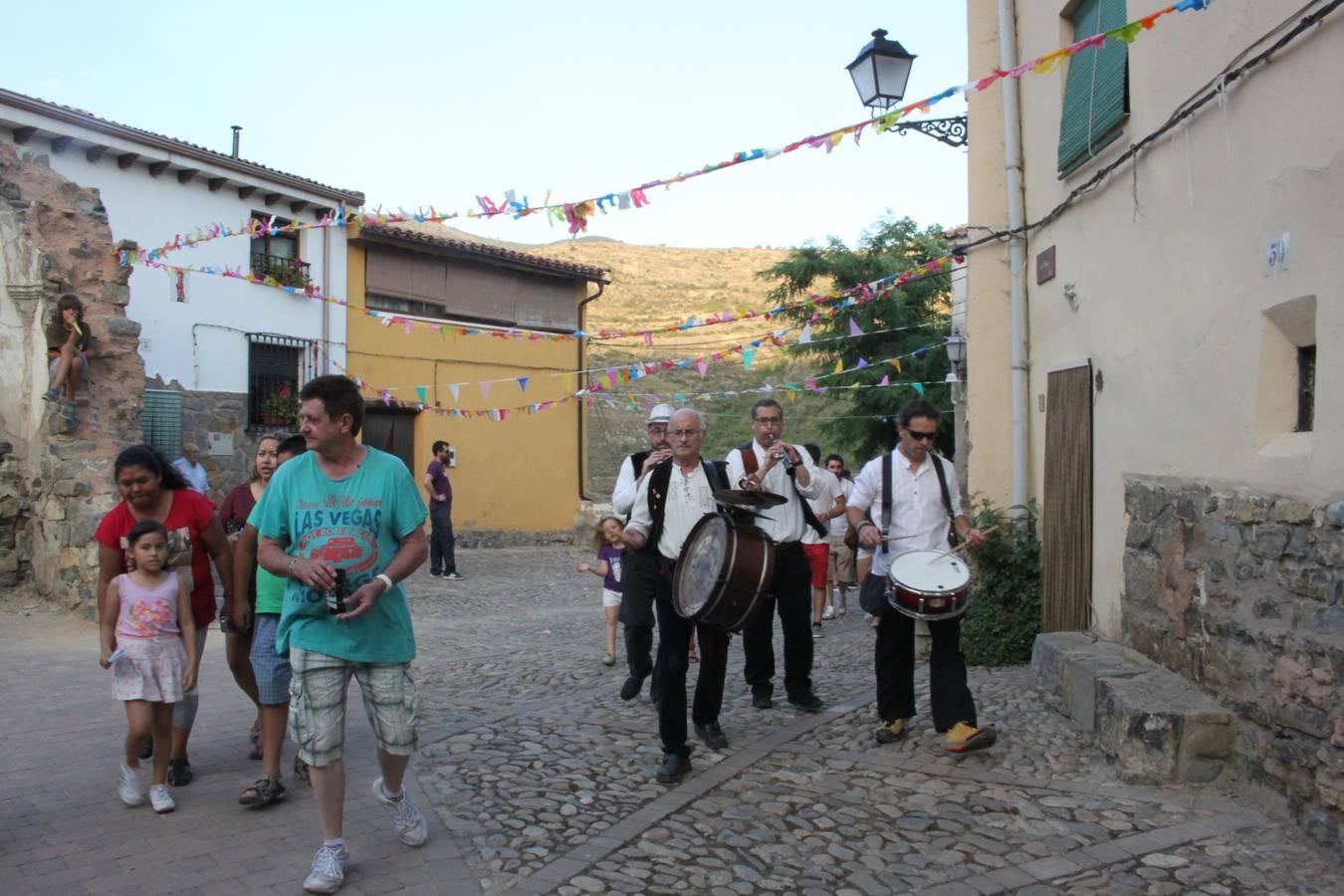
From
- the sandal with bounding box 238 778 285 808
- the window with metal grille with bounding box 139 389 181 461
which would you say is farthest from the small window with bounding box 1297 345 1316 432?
the window with metal grille with bounding box 139 389 181 461

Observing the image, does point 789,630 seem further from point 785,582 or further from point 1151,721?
point 1151,721

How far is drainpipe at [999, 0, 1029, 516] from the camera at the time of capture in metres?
8.71

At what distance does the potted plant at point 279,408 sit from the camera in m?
18.9

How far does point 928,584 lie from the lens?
535 centimetres

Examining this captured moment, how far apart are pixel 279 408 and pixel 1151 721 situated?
16.9 metres

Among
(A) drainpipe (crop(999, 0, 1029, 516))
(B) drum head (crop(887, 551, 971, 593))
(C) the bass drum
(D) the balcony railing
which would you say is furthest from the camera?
(D) the balcony railing

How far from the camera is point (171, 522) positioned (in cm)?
507

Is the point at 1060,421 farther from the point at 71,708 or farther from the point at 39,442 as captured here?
the point at 39,442

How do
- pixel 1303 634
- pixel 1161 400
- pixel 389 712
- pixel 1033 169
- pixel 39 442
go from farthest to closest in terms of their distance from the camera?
1. pixel 39 442
2. pixel 1033 169
3. pixel 1161 400
4. pixel 1303 634
5. pixel 389 712

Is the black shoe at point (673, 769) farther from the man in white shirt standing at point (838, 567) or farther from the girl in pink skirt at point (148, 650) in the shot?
the man in white shirt standing at point (838, 567)

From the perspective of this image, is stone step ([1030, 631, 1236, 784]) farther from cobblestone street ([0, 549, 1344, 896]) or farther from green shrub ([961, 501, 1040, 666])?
green shrub ([961, 501, 1040, 666])

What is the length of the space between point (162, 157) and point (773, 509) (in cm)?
1436

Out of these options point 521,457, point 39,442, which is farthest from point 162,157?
point 521,457

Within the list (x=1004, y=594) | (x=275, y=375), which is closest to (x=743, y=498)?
(x=1004, y=594)
